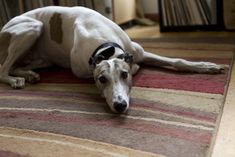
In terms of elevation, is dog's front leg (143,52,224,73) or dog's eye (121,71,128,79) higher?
dog's eye (121,71,128,79)

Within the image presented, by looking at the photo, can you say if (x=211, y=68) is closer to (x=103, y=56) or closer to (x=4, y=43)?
(x=103, y=56)

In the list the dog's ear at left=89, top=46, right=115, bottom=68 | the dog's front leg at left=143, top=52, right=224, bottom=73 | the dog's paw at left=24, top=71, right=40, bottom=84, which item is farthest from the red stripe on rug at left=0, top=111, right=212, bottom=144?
the dog's front leg at left=143, top=52, right=224, bottom=73

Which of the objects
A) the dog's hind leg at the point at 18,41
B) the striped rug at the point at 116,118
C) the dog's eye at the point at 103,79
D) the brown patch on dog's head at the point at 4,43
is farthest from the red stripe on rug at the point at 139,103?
the brown patch on dog's head at the point at 4,43

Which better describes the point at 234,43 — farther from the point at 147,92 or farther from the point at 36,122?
the point at 36,122

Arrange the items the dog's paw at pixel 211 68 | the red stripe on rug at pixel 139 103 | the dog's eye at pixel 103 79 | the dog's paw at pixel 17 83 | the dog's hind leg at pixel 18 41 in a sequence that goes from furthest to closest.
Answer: the dog's hind leg at pixel 18 41
the dog's paw at pixel 17 83
the dog's paw at pixel 211 68
the dog's eye at pixel 103 79
the red stripe on rug at pixel 139 103

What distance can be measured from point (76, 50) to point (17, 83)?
36cm

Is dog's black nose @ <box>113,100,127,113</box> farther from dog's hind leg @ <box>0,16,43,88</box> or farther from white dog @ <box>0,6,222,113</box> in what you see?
dog's hind leg @ <box>0,16,43,88</box>

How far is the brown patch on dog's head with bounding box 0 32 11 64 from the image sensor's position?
203 centimetres

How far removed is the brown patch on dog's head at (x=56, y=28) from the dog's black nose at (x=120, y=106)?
0.74 meters

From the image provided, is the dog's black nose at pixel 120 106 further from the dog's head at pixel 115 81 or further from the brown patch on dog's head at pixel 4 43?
the brown patch on dog's head at pixel 4 43

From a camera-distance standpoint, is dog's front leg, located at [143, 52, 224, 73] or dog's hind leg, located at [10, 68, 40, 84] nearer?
dog's front leg, located at [143, 52, 224, 73]

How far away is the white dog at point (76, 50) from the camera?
1.53 m

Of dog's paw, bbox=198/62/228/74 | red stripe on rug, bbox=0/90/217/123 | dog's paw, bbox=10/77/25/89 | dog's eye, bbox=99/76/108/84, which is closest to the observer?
red stripe on rug, bbox=0/90/217/123

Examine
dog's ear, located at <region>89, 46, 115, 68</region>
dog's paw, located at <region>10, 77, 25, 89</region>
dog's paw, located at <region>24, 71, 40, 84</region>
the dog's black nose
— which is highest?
dog's ear, located at <region>89, 46, 115, 68</region>
